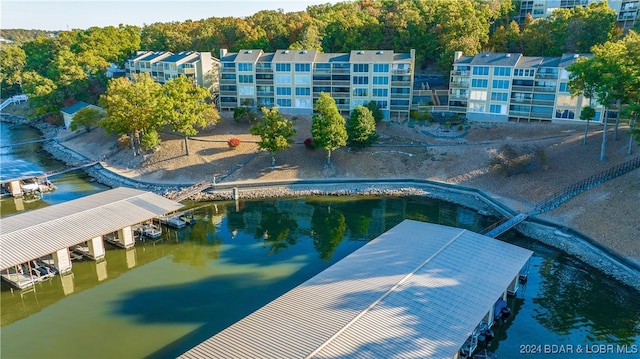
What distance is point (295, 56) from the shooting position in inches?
2702

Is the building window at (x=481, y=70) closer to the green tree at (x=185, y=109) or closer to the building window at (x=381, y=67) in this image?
the building window at (x=381, y=67)

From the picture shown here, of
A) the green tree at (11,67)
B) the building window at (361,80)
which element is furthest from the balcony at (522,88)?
the green tree at (11,67)

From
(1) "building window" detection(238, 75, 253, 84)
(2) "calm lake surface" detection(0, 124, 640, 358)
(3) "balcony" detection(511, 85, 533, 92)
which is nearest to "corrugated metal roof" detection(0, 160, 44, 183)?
(2) "calm lake surface" detection(0, 124, 640, 358)

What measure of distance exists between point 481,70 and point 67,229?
2109 inches

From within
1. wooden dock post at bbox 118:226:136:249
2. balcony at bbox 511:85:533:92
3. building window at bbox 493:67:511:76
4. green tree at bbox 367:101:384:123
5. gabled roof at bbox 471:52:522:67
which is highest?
gabled roof at bbox 471:52:522:67

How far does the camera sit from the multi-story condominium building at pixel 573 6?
3457 inches

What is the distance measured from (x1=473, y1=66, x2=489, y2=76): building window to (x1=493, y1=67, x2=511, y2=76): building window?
103cm

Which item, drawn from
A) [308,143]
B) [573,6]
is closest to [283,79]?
[308,143]

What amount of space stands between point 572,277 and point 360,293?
1857 centimetres

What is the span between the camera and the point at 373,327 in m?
22.7

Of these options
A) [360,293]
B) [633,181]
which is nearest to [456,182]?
[633,181]

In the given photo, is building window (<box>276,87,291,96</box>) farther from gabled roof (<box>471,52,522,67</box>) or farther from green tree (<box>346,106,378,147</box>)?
gabled roof (<box>471,52,522,67</box>)

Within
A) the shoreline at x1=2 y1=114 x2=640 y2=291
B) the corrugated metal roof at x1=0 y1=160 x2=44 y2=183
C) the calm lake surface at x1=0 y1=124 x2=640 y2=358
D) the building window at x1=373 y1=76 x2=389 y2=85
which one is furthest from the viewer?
the building window at x1=373 y1=76 x2=389 y2=85

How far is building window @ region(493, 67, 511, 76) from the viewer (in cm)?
6156
